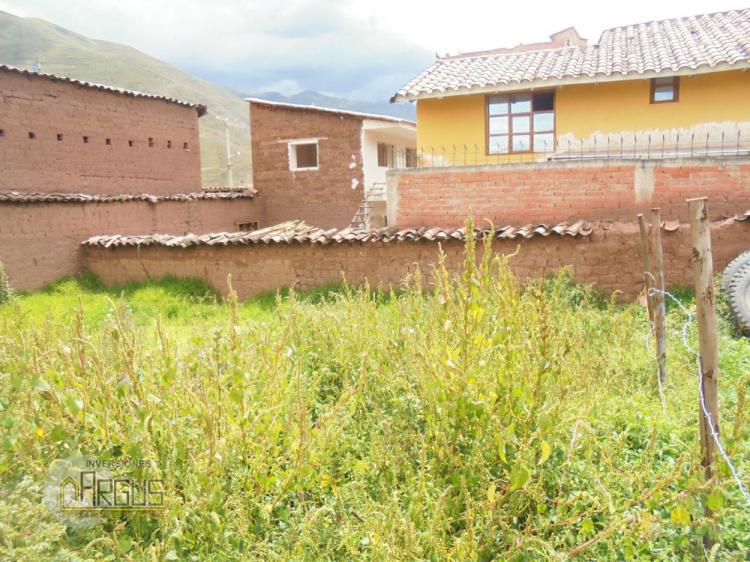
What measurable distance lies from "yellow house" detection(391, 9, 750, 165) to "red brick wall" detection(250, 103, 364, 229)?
4573 millimetres

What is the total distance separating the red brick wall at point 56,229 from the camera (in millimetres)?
11828

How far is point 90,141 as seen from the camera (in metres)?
15.8

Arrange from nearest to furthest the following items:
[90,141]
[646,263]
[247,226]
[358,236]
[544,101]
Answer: [646,263], [358,236], [544,101], [90,141], [247,226]

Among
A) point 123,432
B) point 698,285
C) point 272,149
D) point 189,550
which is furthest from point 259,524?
point 272,149

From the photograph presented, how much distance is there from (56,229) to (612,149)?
39.8 ft

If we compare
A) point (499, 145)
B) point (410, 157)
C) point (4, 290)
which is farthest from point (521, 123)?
point (4, 290)

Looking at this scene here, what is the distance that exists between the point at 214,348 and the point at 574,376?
103 inches

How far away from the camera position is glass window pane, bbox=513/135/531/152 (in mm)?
13172

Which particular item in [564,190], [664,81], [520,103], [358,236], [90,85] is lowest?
Answer: [358,236]

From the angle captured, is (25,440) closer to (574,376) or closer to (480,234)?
(574,376)

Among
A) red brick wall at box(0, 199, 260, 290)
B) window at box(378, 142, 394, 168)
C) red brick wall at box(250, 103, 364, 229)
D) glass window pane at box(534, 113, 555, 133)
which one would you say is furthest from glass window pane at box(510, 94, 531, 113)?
red brick wall at box(0, 199, 260, 290)

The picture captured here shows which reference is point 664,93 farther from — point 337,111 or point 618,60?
point 337,111

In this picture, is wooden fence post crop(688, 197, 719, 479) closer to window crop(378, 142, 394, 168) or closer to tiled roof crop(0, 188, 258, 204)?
tiled roof crop(0, 188, 258, 204)

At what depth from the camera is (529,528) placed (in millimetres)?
3283
